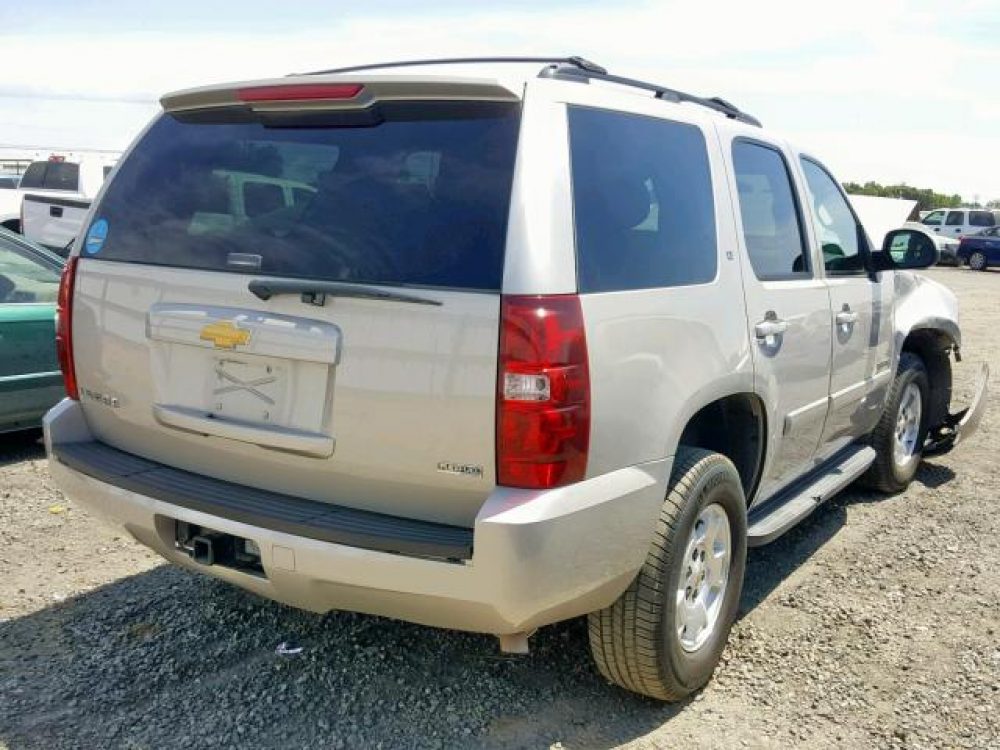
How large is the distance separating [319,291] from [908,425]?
4450mm

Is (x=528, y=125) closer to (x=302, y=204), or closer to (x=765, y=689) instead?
(x=302, y=204)

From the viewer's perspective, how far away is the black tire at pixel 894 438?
17.9 ft

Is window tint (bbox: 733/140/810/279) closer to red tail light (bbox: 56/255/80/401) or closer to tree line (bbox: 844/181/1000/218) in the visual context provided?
red tail light (bbox: 56/255/80/401)

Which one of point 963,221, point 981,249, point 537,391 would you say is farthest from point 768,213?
point 963,221

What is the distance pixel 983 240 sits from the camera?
2947 centimetres

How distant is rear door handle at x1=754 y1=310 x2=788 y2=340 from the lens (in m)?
3.54

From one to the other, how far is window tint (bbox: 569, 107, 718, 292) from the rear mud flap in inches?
133

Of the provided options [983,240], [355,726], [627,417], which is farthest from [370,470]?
[983,240]

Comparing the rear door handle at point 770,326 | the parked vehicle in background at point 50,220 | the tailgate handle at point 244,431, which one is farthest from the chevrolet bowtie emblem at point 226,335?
the parked vehicle in background at point 50,220

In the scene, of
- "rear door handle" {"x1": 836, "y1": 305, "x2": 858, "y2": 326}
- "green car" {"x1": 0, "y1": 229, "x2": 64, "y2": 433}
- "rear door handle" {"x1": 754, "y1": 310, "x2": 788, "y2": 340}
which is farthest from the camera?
"green car" {"x1": 0, "y1": 229, "x2": 64, "y2": 433}

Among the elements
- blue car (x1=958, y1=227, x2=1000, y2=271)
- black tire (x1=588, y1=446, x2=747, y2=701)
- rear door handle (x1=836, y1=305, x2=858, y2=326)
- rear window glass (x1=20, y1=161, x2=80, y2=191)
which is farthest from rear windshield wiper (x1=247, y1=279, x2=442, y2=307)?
blue car (x1=958, y1=227, x2=1000, y2=271)

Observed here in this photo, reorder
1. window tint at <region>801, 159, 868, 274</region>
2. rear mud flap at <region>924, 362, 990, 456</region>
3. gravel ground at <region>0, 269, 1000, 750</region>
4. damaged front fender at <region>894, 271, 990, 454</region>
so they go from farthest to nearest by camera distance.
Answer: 1. rear mud flap at <region>924, 362, 990, 456</region>
2. damaged front fender at <region>894, 271, 990, 454</region>
3. window tint at <region>801, 159, 868, 274</region>
4. gravel ground at <region>0, 269, 1000, 750</region>

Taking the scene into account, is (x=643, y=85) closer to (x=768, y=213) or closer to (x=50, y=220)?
(x=768, y=213)

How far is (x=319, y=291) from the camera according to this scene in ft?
8.80
